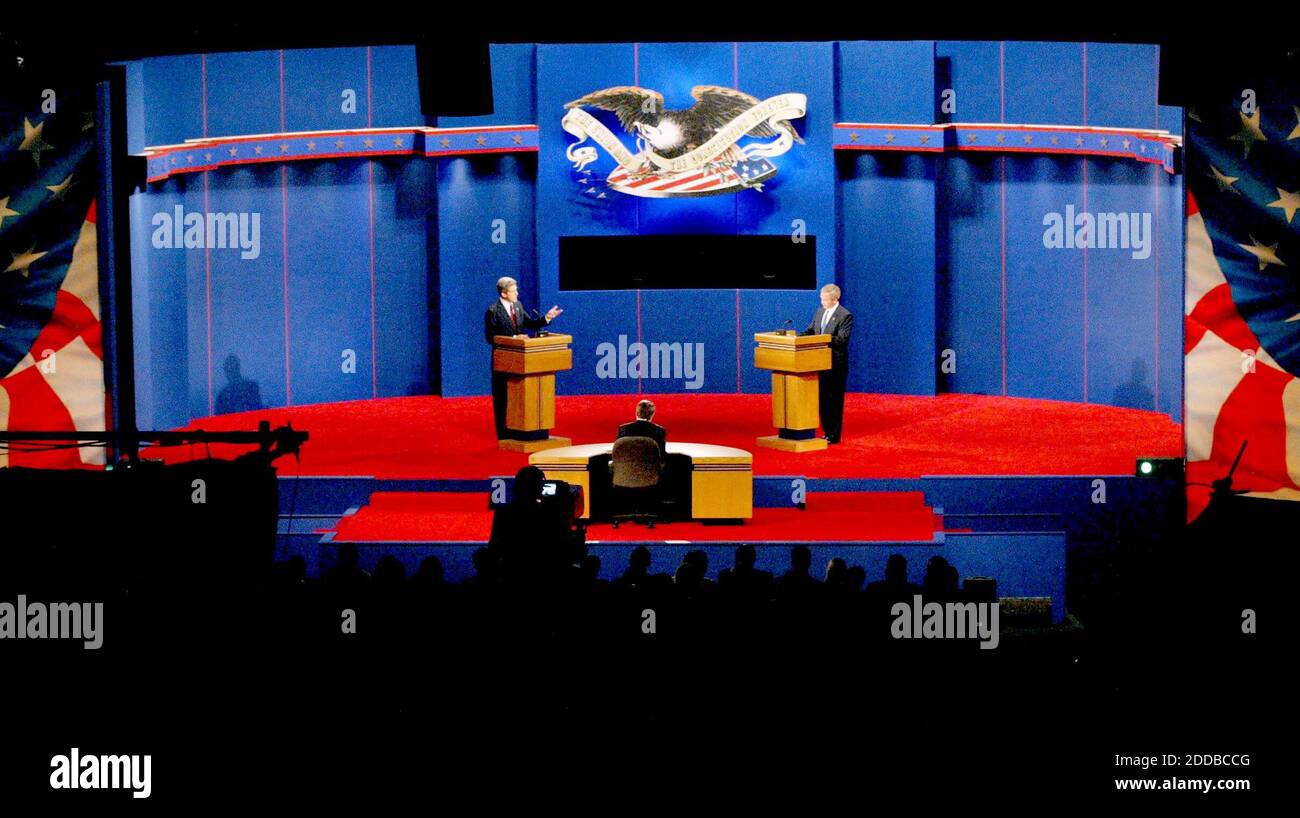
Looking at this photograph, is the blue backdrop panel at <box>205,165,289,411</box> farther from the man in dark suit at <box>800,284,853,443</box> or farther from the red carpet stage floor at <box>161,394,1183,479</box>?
the man in dark suit at <box>800,284,853,443</box>

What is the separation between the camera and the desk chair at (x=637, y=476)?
9211mm

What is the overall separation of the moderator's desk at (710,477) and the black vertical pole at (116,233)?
272 cm

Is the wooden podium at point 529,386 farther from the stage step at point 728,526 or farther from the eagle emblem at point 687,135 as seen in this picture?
the eagle emblem at point 687,135

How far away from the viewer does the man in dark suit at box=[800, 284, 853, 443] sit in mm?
11383

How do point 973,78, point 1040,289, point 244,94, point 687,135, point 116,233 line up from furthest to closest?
point 973,78 < point 1040,289 < point 687,135 < point 244,94 < point 116,233

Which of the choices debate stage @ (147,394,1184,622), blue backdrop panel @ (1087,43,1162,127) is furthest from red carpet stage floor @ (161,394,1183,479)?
blue backdrop panel @ (1087,43,1162,127)

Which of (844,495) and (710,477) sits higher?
(710,477)

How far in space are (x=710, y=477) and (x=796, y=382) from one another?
195 cm

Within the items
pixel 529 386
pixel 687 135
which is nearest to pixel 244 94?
pixel 687 135

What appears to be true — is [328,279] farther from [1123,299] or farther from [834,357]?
[1123,299]

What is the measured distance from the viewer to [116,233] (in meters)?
8.60

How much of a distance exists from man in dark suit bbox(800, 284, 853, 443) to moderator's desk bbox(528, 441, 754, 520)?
6.87ft

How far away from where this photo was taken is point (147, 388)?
13055 mm
